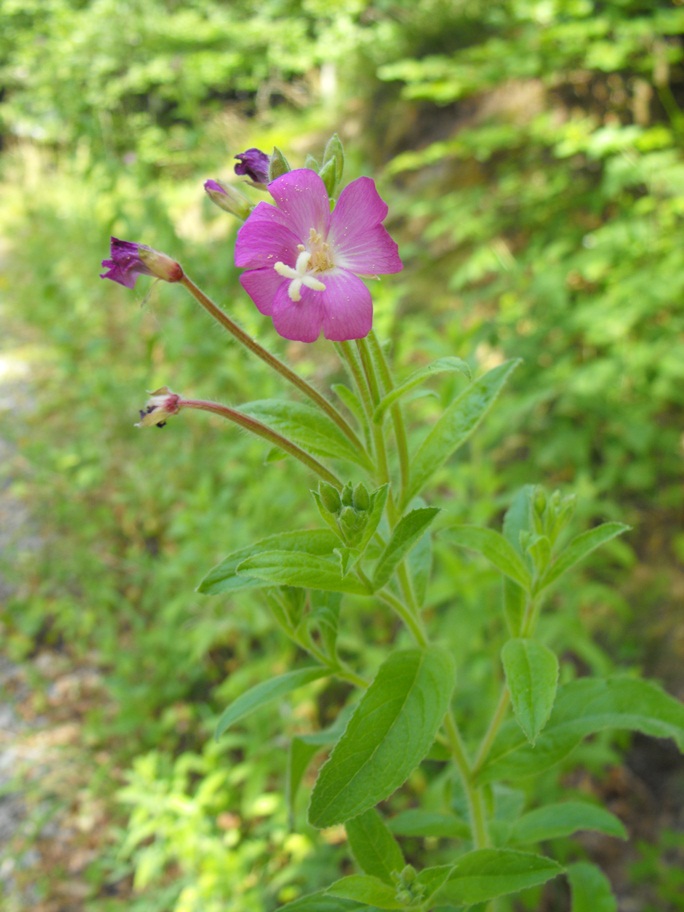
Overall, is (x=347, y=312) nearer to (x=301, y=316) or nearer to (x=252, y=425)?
(x=301, y=316)

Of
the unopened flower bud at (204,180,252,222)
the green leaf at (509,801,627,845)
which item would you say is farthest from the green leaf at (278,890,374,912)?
the unopened flower bud at (204,180,252,222)

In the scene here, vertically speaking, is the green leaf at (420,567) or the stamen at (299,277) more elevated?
the stamen at (299,277)

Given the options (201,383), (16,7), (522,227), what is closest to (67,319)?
(201,383)

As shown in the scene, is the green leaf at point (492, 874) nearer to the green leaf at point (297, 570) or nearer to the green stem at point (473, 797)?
the green stem at point (473, 797)

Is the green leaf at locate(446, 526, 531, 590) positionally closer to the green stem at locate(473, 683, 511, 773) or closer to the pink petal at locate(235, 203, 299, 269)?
the green stem at locate(473, 683, 511, 773)

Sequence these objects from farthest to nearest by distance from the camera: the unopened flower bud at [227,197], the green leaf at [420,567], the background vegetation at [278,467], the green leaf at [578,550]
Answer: the background vegetation at [278,467], the green leaf at [420,567], the green leaf at [578,550], the unopened flower bud at [227,197]

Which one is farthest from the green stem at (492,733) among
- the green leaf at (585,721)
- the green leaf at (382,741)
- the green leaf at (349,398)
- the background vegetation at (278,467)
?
the background vegetation at (278,467)

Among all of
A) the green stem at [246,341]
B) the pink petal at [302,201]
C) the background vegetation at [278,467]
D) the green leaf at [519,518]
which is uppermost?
the pink petal at [302,201]
